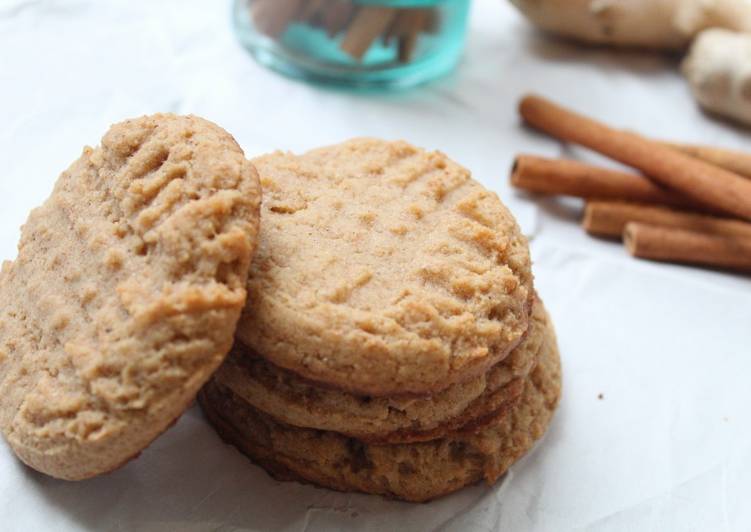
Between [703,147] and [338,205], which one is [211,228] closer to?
[338,205]

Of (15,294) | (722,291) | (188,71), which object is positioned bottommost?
(722,291)

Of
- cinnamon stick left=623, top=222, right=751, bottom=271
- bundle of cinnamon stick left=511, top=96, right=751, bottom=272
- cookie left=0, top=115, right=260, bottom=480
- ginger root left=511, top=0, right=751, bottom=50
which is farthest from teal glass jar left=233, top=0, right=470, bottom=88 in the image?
cookie left=0, top=115, right=260, bottom=480

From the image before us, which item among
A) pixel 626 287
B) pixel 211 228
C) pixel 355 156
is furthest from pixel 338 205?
pixel 626 287

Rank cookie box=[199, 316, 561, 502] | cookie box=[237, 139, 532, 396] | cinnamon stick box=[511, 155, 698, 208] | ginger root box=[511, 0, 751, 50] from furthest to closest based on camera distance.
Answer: ginger root box=[511, 0, 751, 50] → cinnamon stick box=[511, 155, 698, 208] → cookie box=[199, 316, 561, 502] → cookie box=[237, 139, 532, 396]

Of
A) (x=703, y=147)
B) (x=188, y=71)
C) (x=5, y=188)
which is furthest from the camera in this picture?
(x=188, y=71)

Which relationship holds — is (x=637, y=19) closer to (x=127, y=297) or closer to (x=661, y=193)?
(x=661, y=193)

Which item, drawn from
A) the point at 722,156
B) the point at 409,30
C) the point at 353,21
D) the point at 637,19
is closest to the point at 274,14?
the point at 353,21

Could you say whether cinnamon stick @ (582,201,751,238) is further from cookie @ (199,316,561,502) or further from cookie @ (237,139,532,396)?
cookie @ (199,316,561,502)
